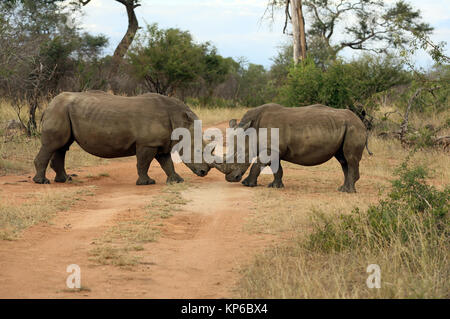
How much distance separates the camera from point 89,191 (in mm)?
9203

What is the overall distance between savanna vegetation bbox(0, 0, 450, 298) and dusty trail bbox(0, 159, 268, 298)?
0.20 meters

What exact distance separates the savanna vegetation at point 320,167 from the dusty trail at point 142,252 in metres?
0.20

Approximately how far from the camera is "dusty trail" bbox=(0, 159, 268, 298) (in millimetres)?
4543

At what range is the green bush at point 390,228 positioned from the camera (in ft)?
18.6

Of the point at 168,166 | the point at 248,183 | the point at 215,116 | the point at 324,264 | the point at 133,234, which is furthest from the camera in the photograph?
the point at 215,116

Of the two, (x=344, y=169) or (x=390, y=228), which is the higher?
(x=344, y=169)

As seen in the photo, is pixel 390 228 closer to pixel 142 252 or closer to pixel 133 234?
pixel 142 252

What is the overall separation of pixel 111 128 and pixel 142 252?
4581 mm

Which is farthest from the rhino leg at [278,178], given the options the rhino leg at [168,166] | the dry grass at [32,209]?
the dry grass at [32,209]

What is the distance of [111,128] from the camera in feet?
32.4

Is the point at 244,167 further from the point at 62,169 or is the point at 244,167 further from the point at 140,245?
the point at 140,245

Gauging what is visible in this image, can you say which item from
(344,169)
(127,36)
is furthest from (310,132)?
(127,36)
